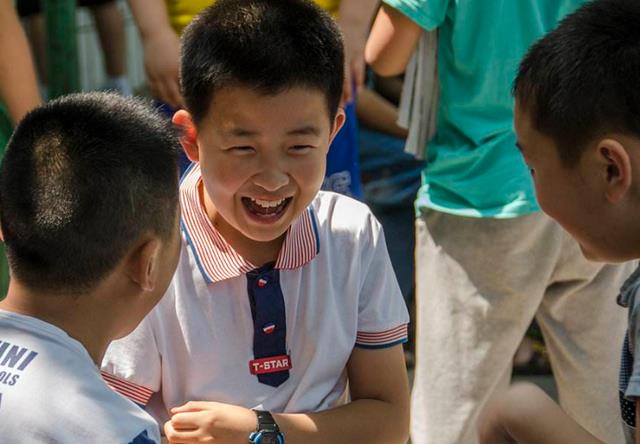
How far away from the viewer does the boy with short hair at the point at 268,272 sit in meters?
2.26

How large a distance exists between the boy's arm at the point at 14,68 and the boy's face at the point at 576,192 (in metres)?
1.29

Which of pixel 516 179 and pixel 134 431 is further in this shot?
pixel 516 179

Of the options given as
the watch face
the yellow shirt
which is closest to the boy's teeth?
the watch face

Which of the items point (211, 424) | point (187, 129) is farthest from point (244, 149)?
point (211, 424)

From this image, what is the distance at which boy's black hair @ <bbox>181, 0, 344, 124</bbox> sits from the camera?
2.26 m

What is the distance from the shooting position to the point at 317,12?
7.82 feet

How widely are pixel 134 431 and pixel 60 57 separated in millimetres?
2577

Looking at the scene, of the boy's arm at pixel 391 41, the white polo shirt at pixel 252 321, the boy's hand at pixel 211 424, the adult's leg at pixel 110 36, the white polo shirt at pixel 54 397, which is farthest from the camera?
the adult's leg at pixel 110 36

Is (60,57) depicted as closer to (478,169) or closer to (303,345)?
(478,169)

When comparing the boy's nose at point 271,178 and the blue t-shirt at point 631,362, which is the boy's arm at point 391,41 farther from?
the blue t-shirt at point 631,362

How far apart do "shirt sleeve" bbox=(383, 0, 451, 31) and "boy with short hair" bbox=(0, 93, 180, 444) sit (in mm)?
1076

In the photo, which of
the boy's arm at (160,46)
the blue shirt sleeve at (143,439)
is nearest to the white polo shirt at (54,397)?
the blue shirt sleeve at (143,439)

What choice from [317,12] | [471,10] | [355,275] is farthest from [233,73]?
[471,10]

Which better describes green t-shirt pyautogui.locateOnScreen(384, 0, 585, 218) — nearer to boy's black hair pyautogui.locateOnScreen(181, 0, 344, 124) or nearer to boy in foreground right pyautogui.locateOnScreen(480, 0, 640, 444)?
boy's black hair pyautogui.locateOnScreen(181, 0, 344, 124)
